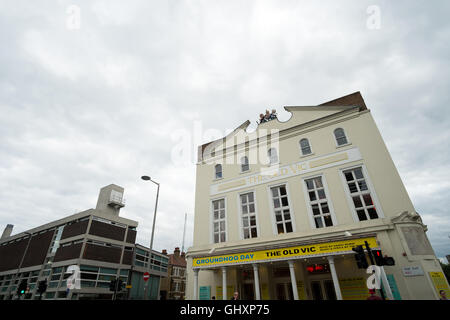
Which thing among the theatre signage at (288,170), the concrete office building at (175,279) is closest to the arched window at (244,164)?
the theatre signage at (288,170)

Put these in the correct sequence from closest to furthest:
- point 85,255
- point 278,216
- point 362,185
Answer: point 362,185, point 278,216, point 85,255

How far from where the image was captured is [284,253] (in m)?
14.3

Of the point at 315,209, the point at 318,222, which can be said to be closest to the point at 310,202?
the point at 315,209

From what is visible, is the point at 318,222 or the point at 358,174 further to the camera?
the point at 358,174

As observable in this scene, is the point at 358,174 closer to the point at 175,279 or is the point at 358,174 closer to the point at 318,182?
the point at 318,182

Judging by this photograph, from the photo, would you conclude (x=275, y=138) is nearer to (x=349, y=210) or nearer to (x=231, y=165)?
(x=231, y=165)

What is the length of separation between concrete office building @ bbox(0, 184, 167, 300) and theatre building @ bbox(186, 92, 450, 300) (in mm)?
16690

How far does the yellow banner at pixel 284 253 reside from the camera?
42.1 feet

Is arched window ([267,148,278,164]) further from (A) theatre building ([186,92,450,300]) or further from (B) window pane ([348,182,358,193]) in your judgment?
(B) window pane ([348,182,358,193])

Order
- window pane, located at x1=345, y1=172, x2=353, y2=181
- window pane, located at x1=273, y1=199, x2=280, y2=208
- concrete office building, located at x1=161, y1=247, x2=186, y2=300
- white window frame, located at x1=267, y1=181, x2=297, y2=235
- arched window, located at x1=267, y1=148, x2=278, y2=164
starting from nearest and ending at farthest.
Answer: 1. window pane, located at x1=345, y1=172, x2=353, y2=181
2. white window frame, located at x1=267, y1=181, x2=297, y2=235
3. window pane, located at x1=273, y1=199, x2=280, y2=208
4. arched window, located at x1=267, y1=148, x2=278, y2=164
5. concrete office building, located at x1=161, y1=247, x2=186, y2=300

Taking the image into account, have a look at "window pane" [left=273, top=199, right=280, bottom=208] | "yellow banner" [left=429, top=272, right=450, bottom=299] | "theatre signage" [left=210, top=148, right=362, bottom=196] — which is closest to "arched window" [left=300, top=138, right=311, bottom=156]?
"theatre signage" [left=210, top=148, right=362, bottom=196]

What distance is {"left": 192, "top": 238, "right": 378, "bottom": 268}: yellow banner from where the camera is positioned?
42.1 feet

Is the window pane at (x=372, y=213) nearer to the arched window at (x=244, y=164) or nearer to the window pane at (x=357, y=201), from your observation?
the window pane at (x=357, y=201)

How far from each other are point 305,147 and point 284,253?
27.7 ft
